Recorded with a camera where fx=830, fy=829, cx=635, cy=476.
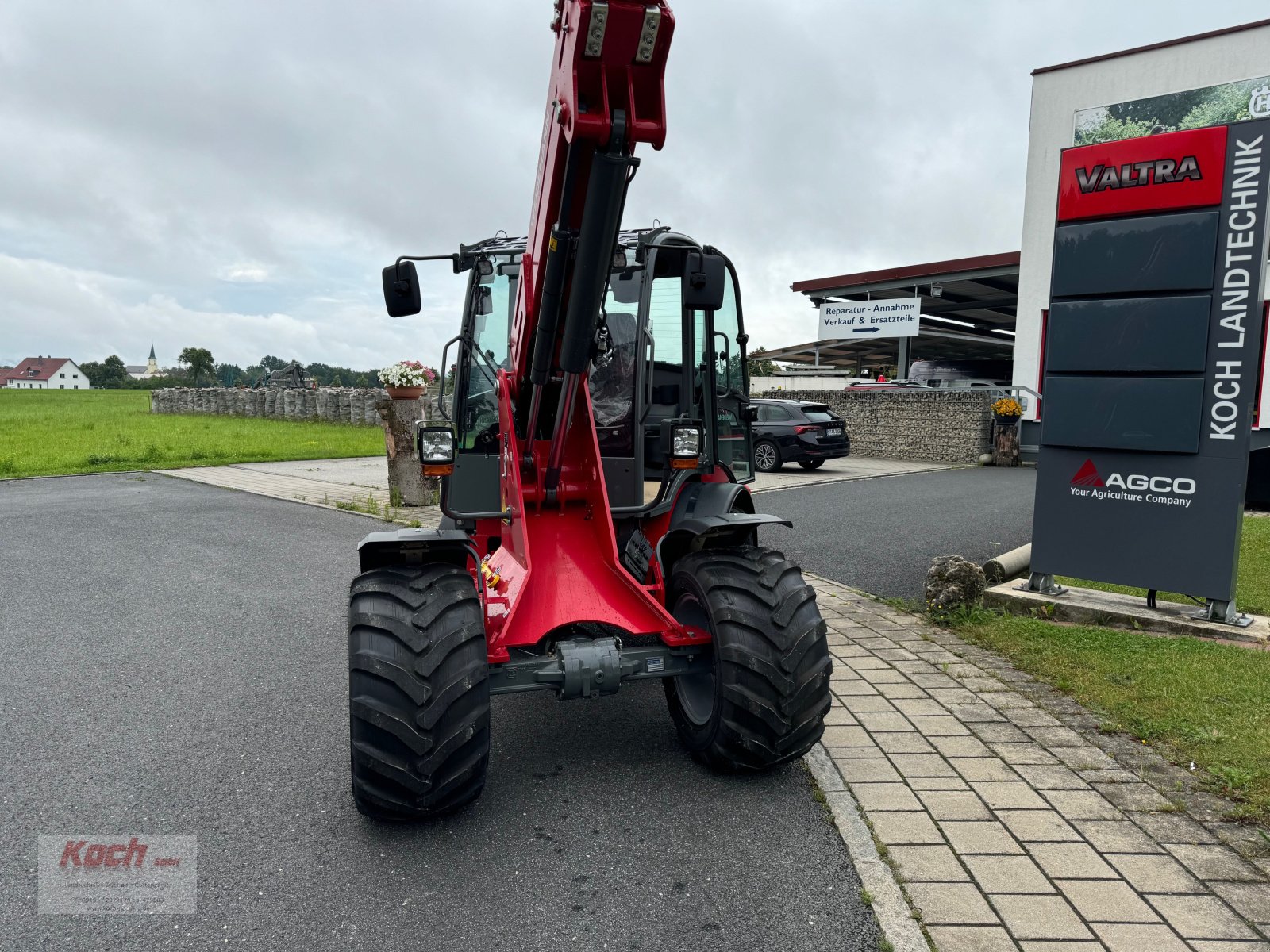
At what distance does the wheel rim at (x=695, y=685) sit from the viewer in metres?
3.64

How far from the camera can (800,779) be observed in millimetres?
3510

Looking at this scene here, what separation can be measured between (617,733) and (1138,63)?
22.2 m

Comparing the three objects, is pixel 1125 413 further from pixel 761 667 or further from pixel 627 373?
pixel 761 667

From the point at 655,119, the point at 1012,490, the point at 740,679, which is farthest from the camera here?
the point at 1012,490

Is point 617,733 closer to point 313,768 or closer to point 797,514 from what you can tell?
point 313,768

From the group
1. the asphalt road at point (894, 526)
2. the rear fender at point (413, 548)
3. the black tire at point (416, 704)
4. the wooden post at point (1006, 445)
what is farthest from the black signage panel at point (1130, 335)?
the wooden post at point (1006, 445)

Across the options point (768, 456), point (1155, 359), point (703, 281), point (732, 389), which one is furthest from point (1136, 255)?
point (768, 456)

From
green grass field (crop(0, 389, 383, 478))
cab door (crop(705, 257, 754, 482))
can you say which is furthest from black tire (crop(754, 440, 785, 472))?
cab door (crop(705, 257, 754, 482))

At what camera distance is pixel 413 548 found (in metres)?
3.45

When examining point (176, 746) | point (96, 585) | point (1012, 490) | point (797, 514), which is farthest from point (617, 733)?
point (1012, 490)

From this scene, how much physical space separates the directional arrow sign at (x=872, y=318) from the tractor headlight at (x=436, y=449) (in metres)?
23.2

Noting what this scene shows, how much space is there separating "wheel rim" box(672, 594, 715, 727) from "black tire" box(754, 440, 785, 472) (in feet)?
44.6

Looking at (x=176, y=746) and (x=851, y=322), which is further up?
(x=851, y=322)

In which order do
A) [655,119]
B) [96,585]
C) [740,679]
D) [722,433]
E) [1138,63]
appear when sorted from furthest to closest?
[1138,63], [96,585], [722,433], [740,679], [655,119]
